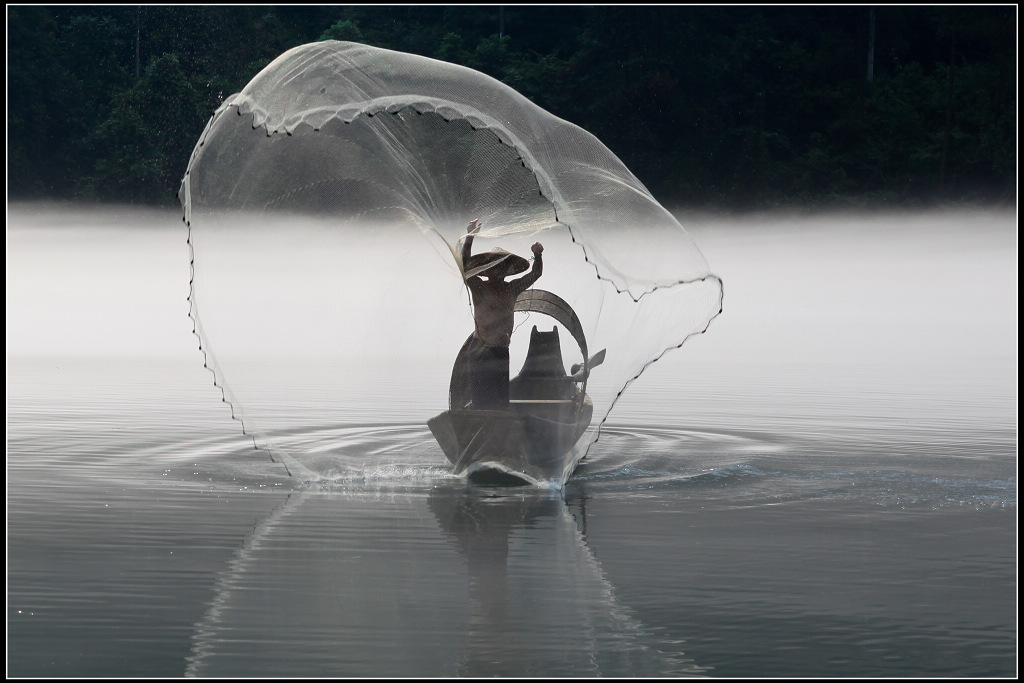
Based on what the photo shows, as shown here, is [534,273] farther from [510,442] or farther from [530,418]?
[510,442]

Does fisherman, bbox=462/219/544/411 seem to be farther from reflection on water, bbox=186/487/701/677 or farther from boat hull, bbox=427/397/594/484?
reflection on water, bbox=186/487/701/677

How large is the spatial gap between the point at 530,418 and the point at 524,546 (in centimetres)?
259

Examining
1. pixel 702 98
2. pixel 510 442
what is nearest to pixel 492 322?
pixel 510 442

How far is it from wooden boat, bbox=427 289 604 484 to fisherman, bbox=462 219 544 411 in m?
0.20

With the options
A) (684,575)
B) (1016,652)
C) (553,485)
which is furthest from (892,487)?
(1016,652)

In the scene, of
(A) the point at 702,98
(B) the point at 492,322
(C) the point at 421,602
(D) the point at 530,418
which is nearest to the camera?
(C) the point at 421,602

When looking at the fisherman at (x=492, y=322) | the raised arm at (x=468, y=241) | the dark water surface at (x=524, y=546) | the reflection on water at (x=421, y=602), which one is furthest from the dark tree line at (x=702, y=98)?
the reflection on water at (x=421, y=602)

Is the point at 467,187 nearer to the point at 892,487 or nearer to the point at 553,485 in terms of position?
the point at 553,485

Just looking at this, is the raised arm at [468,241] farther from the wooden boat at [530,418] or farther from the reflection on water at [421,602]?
the reflection on water at [421,602]

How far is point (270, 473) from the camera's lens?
40.0 feet

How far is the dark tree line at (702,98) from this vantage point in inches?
2112

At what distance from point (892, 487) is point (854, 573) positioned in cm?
339

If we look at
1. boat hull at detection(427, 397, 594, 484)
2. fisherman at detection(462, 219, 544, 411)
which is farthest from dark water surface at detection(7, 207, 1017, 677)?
fisherman at detection(462, 219, 544, 411)

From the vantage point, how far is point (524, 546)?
905 centimetres
